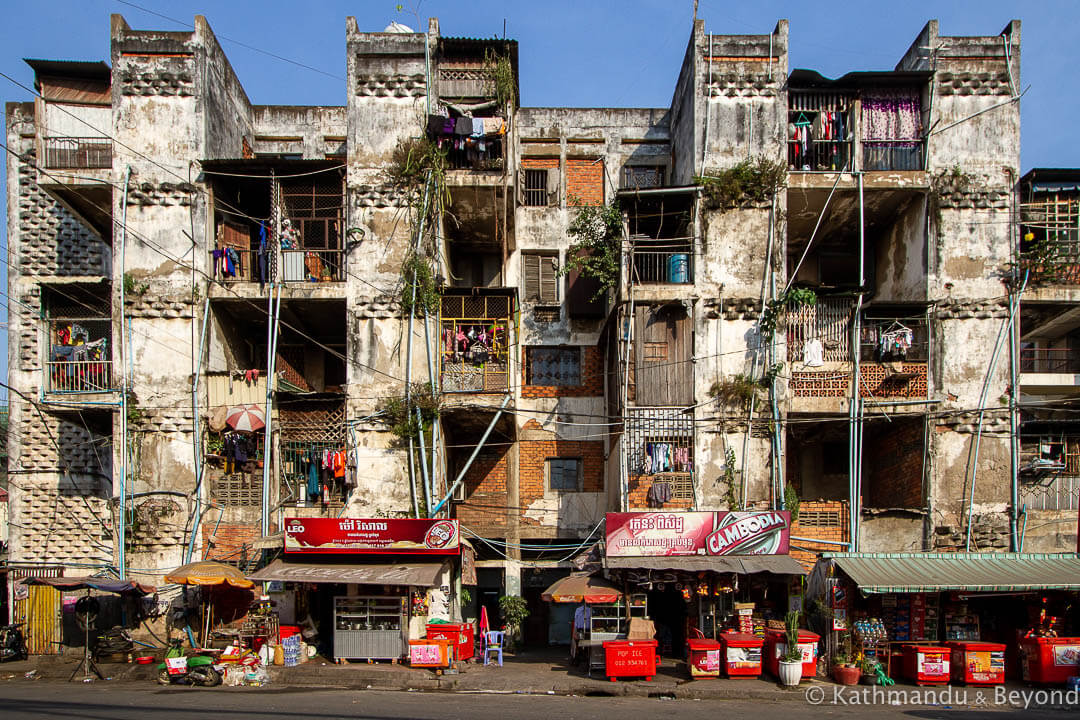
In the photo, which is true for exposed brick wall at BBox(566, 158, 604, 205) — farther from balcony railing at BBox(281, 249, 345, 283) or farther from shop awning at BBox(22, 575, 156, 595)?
shop awning at BBox(22, 575, 156, 595)

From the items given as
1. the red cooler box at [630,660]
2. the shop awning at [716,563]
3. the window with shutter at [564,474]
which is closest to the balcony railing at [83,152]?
the window with shutter at [564,474]

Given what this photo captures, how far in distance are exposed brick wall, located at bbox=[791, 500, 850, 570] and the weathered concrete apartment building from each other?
8cm

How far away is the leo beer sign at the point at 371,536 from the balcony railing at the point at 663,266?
28.0 feet

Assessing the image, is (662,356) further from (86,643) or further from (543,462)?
(86,643)

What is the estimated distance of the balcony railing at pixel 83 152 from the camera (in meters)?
21.7

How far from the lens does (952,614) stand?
17.9 m

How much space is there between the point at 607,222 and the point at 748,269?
4.03 m

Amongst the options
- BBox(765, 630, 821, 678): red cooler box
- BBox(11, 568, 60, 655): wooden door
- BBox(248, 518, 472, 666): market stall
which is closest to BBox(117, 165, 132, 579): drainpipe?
BBox(11, 568, 60, 655): wooden door

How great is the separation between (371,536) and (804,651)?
10230mm

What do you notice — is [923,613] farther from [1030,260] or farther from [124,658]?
[124,658]

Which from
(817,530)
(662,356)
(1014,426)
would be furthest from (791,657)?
(1014,426)

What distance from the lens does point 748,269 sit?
69.7 ft

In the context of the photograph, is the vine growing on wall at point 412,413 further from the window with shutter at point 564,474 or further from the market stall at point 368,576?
the window with shutter at point 564,474

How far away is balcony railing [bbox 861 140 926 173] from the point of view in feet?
70.8
